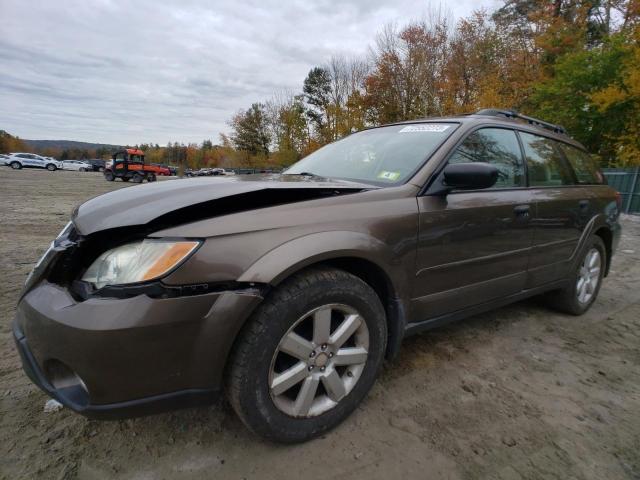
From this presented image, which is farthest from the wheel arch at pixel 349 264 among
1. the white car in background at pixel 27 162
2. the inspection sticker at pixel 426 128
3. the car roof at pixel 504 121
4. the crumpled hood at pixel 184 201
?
the white car in background at pixel 27 162

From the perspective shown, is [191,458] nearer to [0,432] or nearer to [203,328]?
[203,328]

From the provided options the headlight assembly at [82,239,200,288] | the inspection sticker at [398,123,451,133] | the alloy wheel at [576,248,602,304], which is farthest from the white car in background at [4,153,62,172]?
the alloy wheel at [576,248,602,304]

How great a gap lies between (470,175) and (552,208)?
1.29m

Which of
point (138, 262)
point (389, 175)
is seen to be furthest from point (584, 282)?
point (138, 262)

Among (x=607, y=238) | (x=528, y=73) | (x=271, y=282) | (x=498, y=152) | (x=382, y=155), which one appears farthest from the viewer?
Answer: (x=528, y=73)

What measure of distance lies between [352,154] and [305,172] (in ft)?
1.19

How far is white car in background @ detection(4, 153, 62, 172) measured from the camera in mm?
38469

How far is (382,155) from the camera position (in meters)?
2.38

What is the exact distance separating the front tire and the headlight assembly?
0.37 meters

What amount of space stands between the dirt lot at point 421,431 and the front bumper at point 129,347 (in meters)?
0.39

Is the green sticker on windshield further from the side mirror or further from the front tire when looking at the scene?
the front tire

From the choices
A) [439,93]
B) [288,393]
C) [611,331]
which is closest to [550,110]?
[439,93]

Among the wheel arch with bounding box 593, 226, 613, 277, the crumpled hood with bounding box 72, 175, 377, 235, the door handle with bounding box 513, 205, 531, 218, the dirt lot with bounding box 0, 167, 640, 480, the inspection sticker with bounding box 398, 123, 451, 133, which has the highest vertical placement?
the inspection sticker with bounding box 398, 123, 451, 133

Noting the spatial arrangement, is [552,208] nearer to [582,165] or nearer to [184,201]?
[582,165]
